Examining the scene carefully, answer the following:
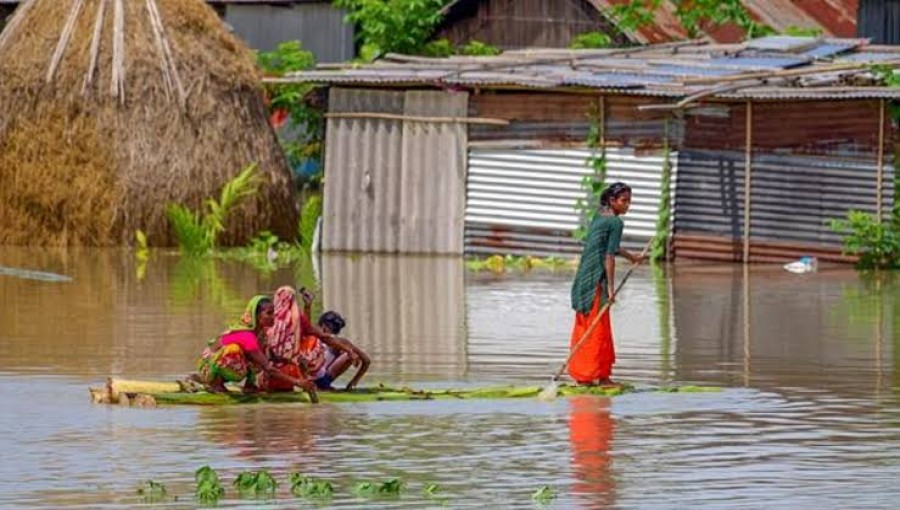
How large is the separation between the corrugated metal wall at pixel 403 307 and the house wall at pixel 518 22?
7242 millimetres

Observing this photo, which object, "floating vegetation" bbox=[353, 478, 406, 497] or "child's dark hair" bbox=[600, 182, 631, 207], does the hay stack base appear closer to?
"child's dark hair" bbox=[600, 182, 631, 207]

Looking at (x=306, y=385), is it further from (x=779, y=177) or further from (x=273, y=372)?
(x=779, y=177)

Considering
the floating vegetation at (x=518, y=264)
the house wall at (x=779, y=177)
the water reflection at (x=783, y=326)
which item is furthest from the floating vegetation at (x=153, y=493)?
the house wall at (x=779, y=177)

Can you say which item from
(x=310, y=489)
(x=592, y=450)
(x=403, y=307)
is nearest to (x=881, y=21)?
(x=403, y=307)

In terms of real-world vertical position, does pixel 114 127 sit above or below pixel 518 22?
below

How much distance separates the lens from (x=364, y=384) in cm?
1460

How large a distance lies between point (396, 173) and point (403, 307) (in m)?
6.99

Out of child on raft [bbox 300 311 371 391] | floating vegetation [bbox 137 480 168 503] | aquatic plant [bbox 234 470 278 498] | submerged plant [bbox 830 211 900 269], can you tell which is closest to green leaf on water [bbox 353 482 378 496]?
aquatic plant [bbox 234 470 278 498]

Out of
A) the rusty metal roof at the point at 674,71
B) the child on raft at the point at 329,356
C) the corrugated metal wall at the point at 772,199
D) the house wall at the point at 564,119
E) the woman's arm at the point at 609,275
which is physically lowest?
the child on raft at the point at 329,356

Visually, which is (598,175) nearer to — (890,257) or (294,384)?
(890,257)

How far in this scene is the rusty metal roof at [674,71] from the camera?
2462 centimetres

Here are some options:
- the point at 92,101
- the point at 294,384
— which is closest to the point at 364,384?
the point at 294,384

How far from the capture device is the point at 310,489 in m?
10.0

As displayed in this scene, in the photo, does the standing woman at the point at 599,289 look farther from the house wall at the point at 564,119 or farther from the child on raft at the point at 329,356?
the house wall at the point at 564,119
